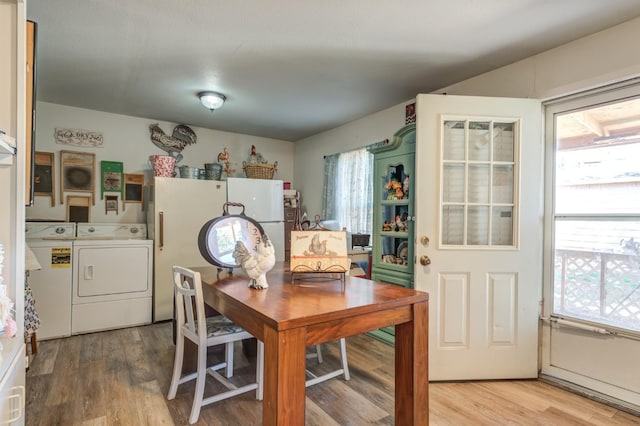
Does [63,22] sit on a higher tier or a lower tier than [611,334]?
higher

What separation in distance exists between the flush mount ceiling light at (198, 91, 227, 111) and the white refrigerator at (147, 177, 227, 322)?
3.11 ft

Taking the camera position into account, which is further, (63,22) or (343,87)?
(343,87)

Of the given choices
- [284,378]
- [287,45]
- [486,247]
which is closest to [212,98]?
[287,45]

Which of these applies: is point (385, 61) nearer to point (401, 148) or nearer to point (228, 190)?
point (401, 148)

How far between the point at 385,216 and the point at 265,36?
1772 mm

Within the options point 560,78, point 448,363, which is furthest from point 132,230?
point 560,78

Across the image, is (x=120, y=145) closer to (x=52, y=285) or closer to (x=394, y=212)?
(x=52, y=285)

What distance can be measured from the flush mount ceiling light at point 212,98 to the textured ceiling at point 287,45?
0.08 meters

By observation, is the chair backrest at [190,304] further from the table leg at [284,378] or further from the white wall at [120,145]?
the white wall at [120,145]

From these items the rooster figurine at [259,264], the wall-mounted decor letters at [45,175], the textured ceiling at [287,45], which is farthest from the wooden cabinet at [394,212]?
the wall-mounted decor letters at [45,175]

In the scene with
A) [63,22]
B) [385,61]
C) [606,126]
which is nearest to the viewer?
[63,22]

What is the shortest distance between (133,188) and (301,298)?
11.1ft

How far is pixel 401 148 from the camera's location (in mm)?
2906

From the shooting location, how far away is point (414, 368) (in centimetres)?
155
